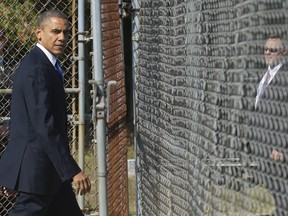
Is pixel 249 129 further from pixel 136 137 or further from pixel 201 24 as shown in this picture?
pixel 136 137

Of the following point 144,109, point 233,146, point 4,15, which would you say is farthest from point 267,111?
point 4,15

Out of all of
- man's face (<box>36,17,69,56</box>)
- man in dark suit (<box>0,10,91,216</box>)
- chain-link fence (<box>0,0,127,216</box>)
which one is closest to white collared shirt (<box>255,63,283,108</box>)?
man in dark suit (<box>0,10,91,216</box>)

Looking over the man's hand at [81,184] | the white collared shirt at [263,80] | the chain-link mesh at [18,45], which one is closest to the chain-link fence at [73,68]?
the chain-link mesh at [18,45]

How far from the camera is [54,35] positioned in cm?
612

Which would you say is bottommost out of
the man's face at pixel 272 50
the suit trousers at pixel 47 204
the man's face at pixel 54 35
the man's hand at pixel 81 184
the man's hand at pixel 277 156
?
the suit trousers at pixel 47 204

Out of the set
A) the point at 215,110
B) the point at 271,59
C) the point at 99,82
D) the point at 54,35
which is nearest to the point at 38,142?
the point at 99,82

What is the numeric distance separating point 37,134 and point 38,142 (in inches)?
3.1

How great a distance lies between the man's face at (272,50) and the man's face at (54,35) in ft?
9.89

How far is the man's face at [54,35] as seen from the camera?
6.07m

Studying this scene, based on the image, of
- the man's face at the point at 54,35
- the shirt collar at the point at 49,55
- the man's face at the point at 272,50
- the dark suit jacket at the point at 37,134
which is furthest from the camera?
the man's face at the point at 54,35

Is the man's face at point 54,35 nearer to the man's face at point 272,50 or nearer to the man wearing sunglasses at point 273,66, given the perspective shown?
the man wearing sunglasses at point 273,66

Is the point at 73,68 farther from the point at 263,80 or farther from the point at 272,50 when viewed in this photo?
the point at 272,50

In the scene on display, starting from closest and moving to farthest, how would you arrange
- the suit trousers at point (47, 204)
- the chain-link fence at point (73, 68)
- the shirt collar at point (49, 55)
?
the suit trousers at point (47, 204)
the shirt collar at point (49, 55)
the chain-link fence at point (73, 68)

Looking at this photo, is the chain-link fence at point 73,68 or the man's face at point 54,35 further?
the chain-link fence at point 73,68
